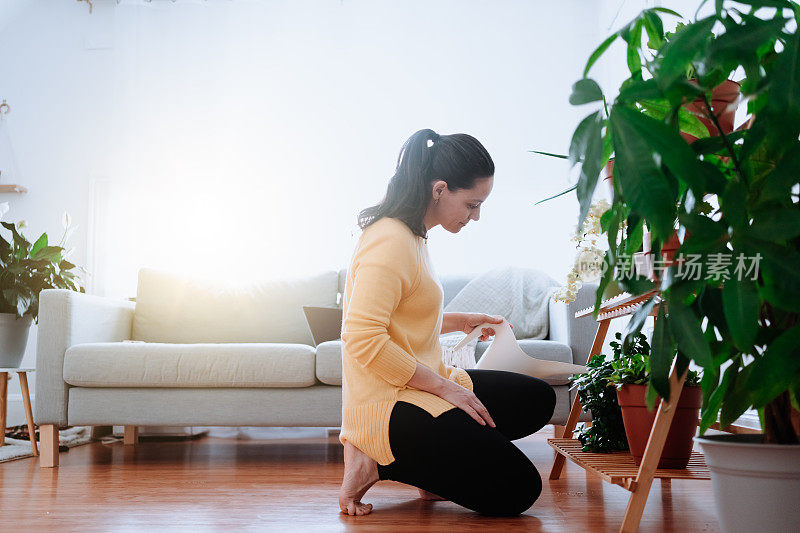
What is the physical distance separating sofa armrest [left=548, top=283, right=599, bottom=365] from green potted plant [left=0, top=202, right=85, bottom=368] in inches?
83.1

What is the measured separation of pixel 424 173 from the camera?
1583 mm

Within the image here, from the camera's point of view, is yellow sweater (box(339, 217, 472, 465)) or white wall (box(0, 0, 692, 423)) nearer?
yellow sweater (box(339, 217, 472, 465))

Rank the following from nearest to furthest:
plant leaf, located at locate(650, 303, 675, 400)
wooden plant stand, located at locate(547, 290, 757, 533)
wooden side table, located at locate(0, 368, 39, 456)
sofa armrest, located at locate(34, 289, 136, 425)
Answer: plant leaf, located at locate(650, 303, 675, 400)
wooden plant stand, located at locate(547, 290, 757, 533)
sofa armrest, located at locate(34, 289, 136, 425)
wooden side table, located at locate(0, 368, 39, 456)

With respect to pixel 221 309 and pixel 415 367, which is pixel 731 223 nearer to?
pixel 415 367

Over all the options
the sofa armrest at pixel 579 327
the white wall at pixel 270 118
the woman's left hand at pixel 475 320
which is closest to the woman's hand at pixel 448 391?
the woman's left hand at pixel 475 320

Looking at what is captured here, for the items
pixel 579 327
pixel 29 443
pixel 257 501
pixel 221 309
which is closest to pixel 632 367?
pixel 257 501

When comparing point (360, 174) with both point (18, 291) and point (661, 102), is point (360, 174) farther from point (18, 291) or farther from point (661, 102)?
point (661, 102)

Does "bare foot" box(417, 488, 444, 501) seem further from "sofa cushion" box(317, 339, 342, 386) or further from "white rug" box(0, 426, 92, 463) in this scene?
"white rug" box(0, 426, 92, 463)

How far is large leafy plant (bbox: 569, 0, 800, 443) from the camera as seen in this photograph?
0.86m

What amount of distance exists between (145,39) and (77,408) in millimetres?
2970

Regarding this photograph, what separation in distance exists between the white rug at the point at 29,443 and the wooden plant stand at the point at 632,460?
1.96 metres

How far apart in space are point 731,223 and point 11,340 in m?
2.77

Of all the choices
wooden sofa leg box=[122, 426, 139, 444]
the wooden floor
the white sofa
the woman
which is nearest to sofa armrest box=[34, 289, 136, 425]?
the white sofa

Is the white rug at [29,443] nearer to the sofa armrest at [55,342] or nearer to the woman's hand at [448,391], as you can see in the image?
the sofa armrest at [55,342]
